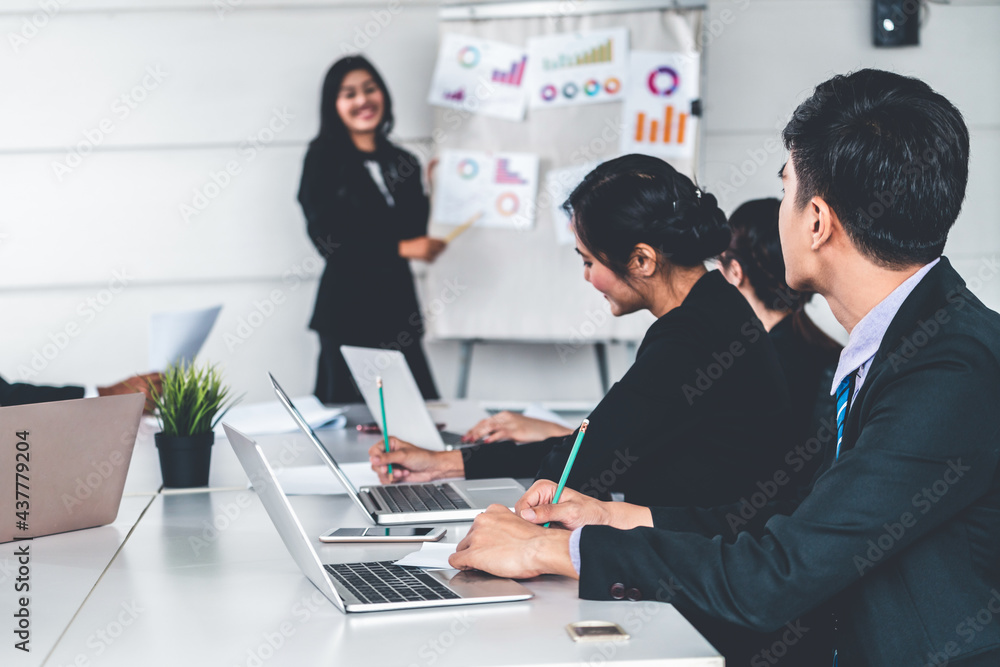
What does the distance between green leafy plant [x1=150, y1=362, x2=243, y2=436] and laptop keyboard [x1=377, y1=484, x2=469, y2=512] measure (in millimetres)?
341

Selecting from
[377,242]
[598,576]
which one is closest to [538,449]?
[598,576]

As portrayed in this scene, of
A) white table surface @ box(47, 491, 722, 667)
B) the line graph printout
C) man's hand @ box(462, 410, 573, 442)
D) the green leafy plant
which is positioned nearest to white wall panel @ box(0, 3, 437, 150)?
the line graph printout

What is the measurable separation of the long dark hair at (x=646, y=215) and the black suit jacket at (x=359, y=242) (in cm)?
182

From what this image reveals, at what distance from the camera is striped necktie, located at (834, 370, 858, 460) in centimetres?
105

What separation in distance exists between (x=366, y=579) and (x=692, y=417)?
0.62m

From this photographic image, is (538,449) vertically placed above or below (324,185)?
below

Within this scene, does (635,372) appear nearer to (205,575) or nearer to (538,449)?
(538,449)

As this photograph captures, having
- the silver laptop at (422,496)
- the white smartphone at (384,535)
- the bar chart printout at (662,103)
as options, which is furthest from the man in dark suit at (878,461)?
the bar chart printout at (662,103)

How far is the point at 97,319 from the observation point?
12.4 feet

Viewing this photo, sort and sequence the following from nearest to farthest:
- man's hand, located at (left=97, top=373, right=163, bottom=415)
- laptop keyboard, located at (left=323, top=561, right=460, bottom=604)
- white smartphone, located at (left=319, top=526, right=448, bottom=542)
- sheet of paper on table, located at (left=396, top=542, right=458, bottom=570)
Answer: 1. laptop keyboard, located at (left=323, top=561, right=460, bottom=604)
2. sheet of paper on table, located at (left=396, top=542, right=458, bottom=570)
3. white smartphone, located at (left=319, top=526, right=448, bottom=542)
4. man's hand, located at (left=97, top=373, right=163, bottom=415)

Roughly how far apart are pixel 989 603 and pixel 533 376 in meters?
3.02

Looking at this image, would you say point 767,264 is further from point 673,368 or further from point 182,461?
point 182,461

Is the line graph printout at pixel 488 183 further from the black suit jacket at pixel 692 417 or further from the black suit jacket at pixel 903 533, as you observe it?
the black suit jacket at pixel 903 533

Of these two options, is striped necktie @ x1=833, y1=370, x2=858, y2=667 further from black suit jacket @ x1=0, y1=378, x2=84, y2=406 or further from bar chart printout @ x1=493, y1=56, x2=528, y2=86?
bar chart printout @ x1=493, y1=56, x2=528, y2=86
